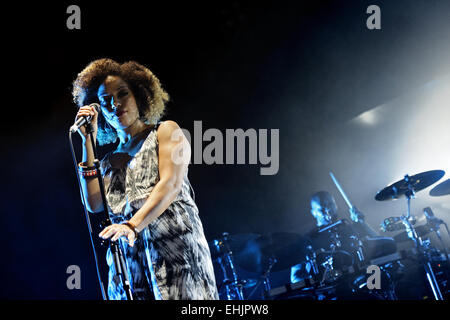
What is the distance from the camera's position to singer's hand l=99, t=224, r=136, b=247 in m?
1.28

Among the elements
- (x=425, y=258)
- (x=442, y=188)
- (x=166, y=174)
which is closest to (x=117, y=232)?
(x=166, y=174)

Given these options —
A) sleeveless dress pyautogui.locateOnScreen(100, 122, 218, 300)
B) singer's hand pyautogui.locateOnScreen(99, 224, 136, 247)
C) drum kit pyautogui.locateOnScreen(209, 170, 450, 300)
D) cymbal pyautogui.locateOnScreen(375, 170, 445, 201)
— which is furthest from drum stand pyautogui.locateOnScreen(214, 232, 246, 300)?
singer's hand pyautogui.locateOnScreen(99, 224, 136, 247)

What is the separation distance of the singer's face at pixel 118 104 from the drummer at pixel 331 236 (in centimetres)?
329

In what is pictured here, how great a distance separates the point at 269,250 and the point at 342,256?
2.72ft

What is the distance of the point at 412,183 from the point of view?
417 centimetres

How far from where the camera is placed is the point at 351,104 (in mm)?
5289

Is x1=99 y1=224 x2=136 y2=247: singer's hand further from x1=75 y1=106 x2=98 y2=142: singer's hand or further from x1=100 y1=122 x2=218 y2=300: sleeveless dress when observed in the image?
x1=75 y1=106 x2=98 y2=142: singer's hand

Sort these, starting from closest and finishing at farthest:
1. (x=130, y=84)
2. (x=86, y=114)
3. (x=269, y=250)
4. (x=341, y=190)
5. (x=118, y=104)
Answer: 1. (x=86, y=114)
2. (x=118, y=104)
3. (x=130, y=84)
4. (x=269, y=250)
5. (x=341, y=190)

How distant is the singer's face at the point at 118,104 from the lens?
1749 mm

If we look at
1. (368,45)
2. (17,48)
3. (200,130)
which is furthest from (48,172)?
(368,45)

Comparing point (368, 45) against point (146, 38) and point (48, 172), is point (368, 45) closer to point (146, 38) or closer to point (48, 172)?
point (146, 38)

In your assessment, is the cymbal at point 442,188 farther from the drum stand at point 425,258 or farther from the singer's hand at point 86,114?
the singer's hand at point 86,114

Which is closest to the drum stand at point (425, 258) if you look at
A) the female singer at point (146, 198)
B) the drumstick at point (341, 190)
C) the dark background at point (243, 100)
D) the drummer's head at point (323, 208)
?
the drummer's head at point (323, 208)

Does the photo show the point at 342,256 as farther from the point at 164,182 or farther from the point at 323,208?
the point at 164,182
